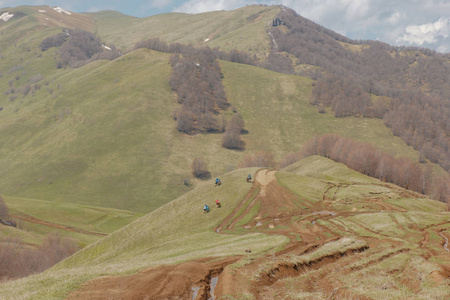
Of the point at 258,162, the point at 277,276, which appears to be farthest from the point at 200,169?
the point at 277,276

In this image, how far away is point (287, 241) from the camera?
134 feet

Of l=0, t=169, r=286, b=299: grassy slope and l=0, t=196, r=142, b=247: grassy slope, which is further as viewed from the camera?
l=0, t=196, r=142, b=247: grassy slope

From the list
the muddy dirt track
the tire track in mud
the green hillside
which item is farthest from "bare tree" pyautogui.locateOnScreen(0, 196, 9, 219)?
the muddy dirt track

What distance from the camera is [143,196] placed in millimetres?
167875

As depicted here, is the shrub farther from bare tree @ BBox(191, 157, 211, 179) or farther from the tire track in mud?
the tire track in mud

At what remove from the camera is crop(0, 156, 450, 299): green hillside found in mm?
25000

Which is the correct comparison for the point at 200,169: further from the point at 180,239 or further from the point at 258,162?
the point at 180,239

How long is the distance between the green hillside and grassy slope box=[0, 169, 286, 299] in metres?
0.24

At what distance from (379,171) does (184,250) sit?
10835 centimetres

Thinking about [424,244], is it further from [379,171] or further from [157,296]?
[379,171]

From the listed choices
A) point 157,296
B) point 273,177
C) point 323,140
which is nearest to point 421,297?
point 157,296

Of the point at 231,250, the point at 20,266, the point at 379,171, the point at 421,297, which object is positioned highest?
the point at 421,297

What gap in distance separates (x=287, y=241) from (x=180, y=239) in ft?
67.9

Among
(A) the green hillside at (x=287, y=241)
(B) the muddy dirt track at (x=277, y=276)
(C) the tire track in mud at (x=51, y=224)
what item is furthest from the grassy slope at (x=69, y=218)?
(B) the muddy dirt track at (x=277, y=276)
